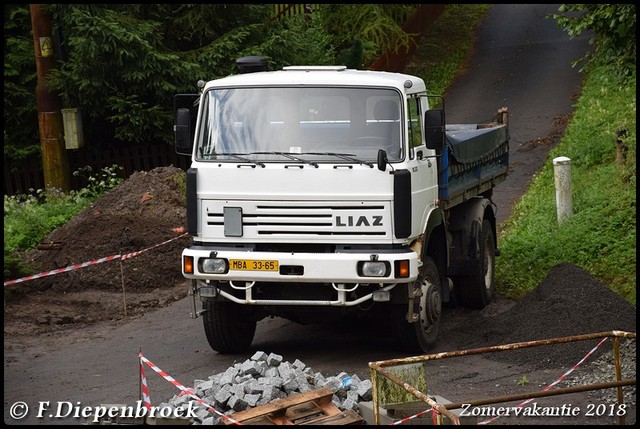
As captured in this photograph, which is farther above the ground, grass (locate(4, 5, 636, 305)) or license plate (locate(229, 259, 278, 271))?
license plate (locate(229, 259, 278, 271))

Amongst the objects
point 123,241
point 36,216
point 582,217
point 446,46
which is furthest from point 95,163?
point 446,46

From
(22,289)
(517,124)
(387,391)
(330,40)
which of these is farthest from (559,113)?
(387,391)

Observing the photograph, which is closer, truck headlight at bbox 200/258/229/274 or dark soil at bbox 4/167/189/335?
truck headlight at bbox 200/258/229/274

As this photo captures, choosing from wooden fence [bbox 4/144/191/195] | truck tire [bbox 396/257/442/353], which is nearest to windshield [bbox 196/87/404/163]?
truck tire [bbox 396/257/442/353]

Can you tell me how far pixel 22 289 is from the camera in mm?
14477

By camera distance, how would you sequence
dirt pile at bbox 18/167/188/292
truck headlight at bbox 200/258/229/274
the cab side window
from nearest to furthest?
1. truck headlight at bbox 200/258/229/274
2. the cab side window
3. dirt pile at bbox 18/167/188/292

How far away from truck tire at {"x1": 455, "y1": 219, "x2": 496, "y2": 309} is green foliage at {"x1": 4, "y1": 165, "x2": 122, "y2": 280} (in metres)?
6.00

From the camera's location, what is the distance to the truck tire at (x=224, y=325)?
11.0 metres

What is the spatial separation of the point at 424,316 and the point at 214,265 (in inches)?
88.6

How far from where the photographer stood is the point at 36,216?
17594 millimetres

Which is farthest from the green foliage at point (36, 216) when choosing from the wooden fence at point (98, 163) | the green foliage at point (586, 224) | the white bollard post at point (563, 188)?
the white bollard post at point (563, 188)

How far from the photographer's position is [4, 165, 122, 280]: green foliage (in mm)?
16078

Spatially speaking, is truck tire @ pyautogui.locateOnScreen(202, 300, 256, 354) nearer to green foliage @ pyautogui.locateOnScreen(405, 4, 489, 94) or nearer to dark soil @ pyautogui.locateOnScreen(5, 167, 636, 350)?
dark soil @ pyautogui.locateOnScreen(5, 167, 636, 350)

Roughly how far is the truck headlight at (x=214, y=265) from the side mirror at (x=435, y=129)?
2.36 metres
